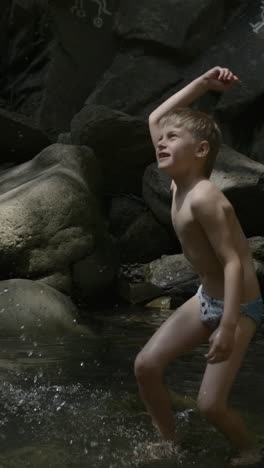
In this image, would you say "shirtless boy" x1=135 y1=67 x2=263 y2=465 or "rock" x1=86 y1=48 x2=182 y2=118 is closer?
"shirtless boy" x1=135 y1=67 x2=263 y2=465

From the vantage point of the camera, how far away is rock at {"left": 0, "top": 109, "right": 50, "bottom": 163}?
8.95 m

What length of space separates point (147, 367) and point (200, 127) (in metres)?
0.95

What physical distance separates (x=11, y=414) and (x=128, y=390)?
2.37 ft

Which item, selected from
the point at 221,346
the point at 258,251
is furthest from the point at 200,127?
the point at 258,251

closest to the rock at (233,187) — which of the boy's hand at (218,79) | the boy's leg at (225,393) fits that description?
the boy's hand at (218,79)

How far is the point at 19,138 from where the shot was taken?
29.7 ft

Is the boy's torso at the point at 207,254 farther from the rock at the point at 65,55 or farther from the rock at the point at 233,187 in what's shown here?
the rock at the point at 65,55

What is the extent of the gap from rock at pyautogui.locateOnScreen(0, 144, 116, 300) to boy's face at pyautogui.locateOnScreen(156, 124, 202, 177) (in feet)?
11.3

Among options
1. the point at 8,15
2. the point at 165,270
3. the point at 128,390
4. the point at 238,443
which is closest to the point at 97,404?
the point at 128,390

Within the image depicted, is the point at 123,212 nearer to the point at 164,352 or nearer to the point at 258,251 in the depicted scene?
the point at 258,251

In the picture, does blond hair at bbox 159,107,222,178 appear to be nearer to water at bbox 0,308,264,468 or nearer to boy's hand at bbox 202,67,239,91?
boy's hand at bbox 202,67,239,91

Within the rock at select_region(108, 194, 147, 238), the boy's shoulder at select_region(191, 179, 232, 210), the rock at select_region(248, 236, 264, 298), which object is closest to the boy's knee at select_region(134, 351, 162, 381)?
the boy's shoulder at select_region(191, 179, 232, 210)

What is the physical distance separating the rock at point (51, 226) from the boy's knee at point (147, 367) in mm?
3374

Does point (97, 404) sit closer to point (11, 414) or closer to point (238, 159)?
point (11, 414)
